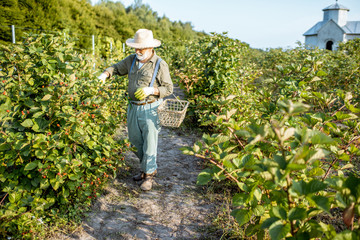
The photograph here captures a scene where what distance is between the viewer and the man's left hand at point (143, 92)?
9.17 ft

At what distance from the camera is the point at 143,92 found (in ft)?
9.28

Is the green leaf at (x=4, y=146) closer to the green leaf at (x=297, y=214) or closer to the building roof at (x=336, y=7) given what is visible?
the green leaf at (x=297, y=214)

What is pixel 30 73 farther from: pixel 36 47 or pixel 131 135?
pixel 131 135

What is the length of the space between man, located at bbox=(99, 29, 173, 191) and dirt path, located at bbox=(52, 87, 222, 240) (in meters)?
0.22

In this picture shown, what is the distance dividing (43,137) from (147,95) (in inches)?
44.4

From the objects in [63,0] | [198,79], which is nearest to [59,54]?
[198,79]

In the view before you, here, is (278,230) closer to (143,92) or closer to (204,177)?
(204,177)

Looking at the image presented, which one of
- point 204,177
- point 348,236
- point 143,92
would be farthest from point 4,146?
point 348,236

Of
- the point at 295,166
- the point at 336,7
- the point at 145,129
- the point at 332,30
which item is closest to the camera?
the point at 295,166

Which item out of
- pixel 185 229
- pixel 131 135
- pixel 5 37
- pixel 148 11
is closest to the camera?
pixel 185 229

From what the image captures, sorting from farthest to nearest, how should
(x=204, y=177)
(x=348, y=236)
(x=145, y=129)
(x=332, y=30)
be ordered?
1. (x=332, y=30)
2. (x=145, y=129)
3. (x=204, y=177)
4. (x=348, y=236)

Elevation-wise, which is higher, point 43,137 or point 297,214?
point 43,137

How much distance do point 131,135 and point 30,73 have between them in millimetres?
1213

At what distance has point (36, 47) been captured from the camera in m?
2.54
